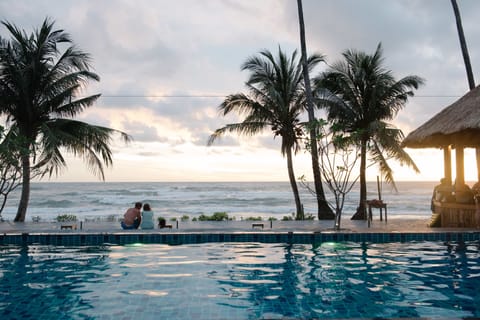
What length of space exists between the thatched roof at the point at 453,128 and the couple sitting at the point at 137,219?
24.0 ft

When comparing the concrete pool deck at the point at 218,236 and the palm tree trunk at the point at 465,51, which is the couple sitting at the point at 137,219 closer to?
the concrete pool deck at the point at 218,236

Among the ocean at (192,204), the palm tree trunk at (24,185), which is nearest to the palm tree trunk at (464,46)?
the ocean at (192,204)

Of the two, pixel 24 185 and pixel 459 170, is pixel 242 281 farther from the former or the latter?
pixel 24 185

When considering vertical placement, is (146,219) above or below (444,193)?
below

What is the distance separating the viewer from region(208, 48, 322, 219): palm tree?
1670 cm

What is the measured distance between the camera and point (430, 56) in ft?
51.3

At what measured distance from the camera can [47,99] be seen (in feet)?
49.4

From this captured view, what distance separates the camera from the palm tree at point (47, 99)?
1459cm

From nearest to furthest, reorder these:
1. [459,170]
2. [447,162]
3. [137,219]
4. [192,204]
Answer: [137,219]
[459,170]
[447,162]
[192,204]

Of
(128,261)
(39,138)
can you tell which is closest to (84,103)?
(39,138)

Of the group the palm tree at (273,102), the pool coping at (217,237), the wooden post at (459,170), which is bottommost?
the pool coping at (217,237)

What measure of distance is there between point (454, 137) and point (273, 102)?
20.8 feet

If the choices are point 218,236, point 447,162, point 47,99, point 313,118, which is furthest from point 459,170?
point 47,99

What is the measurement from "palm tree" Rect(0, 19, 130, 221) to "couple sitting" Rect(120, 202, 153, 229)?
3864 millimetres
